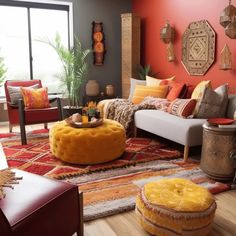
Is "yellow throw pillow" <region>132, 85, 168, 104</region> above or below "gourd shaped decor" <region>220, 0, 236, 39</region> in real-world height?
below

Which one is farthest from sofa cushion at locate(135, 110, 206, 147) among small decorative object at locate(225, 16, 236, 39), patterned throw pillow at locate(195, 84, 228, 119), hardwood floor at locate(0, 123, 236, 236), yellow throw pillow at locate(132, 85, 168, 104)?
small decorative object at locate(225, 16, 236, 39)

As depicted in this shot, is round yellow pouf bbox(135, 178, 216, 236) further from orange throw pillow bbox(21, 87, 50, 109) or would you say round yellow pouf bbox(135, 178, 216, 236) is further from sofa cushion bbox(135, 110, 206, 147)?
orange throw pillow bbox(21, 87, 50, 109)

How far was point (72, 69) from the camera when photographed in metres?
5.52

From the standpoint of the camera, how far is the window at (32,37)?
5.48 meters

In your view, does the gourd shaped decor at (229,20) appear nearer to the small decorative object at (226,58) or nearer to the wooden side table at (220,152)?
the small decorative object at (226,58)

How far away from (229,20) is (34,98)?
9.28 ft

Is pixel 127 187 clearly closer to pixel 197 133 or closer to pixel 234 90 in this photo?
pixel 197 133

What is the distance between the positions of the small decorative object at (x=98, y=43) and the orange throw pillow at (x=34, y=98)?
189 centimetres

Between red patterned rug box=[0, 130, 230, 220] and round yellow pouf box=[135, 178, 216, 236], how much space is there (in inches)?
15.0

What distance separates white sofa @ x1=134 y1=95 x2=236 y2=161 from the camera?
128 inches

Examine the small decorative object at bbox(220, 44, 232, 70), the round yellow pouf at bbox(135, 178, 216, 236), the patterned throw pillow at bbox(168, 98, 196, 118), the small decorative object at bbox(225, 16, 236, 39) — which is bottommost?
the round yellow pouf at bbox(135, 178, 216, 236)

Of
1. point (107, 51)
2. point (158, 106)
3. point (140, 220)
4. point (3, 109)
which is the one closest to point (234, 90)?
point (158, 106)

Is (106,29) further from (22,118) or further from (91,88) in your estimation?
(22,118)

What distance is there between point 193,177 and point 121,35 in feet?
12.9
